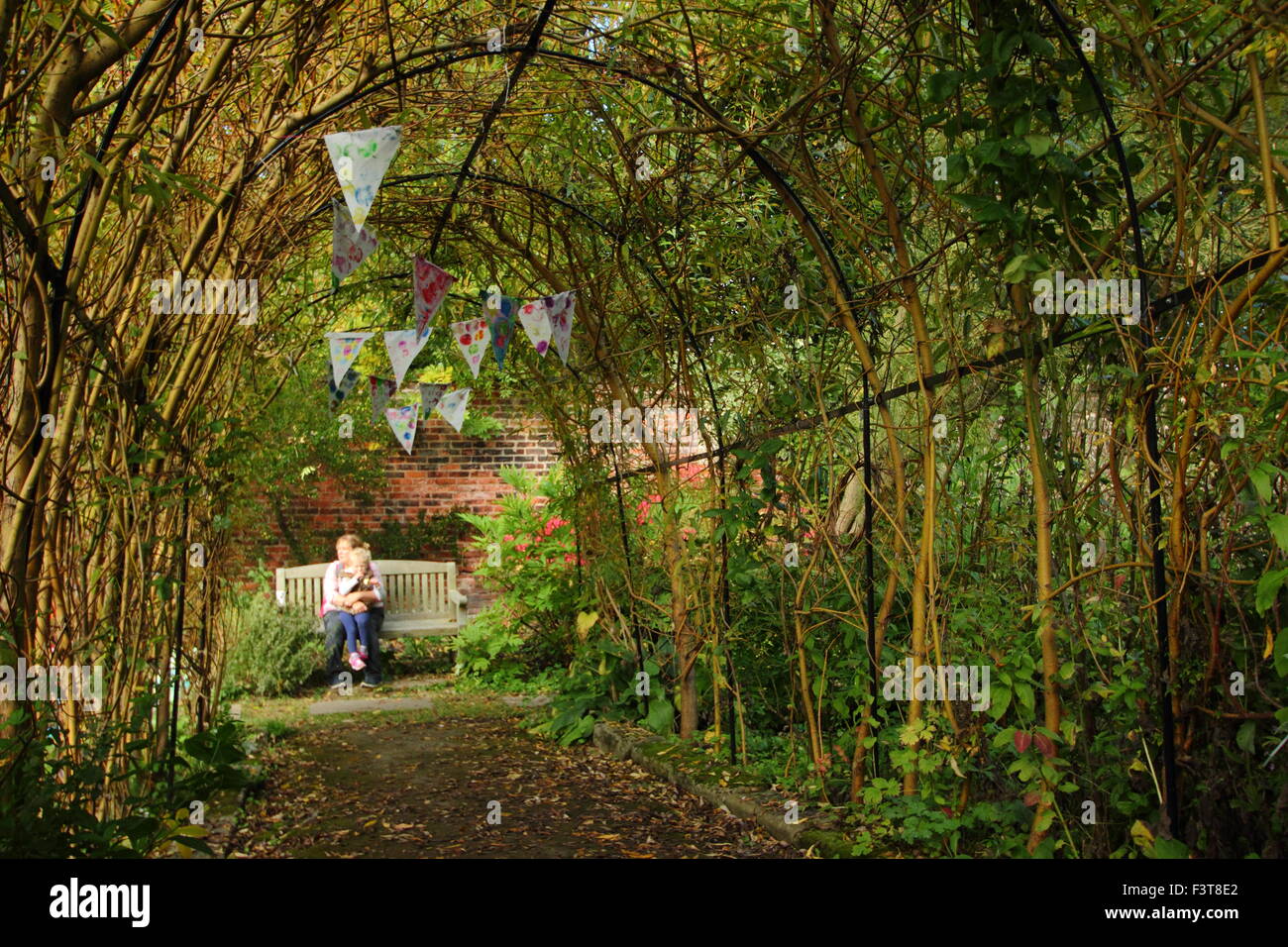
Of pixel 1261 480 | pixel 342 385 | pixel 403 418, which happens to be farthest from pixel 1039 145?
pixel 403 418

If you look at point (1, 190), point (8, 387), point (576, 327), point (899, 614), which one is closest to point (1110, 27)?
point (899, 614)

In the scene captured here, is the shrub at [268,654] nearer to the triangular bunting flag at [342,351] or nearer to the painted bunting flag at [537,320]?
the triangular bunting flag at [342,351]

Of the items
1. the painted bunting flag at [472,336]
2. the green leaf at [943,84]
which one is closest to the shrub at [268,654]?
the painted bunting flag at [472,336]

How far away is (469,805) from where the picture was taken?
527 centimetres

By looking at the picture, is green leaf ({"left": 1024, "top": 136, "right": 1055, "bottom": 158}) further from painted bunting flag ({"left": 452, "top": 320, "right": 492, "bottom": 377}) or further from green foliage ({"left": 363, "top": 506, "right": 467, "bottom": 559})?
green foliage ({"left": 363, "top": 506, "right": 467, "bottom": 559})

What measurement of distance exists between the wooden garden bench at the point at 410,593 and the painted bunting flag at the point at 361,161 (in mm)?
6233

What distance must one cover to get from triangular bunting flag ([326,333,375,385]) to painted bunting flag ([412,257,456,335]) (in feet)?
1.62

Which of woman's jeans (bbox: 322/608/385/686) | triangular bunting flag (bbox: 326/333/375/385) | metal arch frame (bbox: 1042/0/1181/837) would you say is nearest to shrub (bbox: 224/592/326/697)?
woman's jeans (bbox: 322/608/385/686)

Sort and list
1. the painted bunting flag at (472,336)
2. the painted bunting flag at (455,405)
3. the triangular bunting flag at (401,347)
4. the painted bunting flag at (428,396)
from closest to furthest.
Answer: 1. the triangular bunting flag at (401,347)
2. the painted bunting flag at (472,336)
3. the painted bunting flag at (455,405)
4. the painted bunting flag at (428,396)

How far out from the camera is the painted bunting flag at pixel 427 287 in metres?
5.40

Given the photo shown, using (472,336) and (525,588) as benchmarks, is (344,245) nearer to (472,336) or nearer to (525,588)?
(472,336)

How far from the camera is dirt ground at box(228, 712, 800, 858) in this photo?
4.49 metres

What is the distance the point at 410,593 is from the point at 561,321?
5.16 m

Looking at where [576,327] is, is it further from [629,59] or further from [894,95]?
[894,95]
